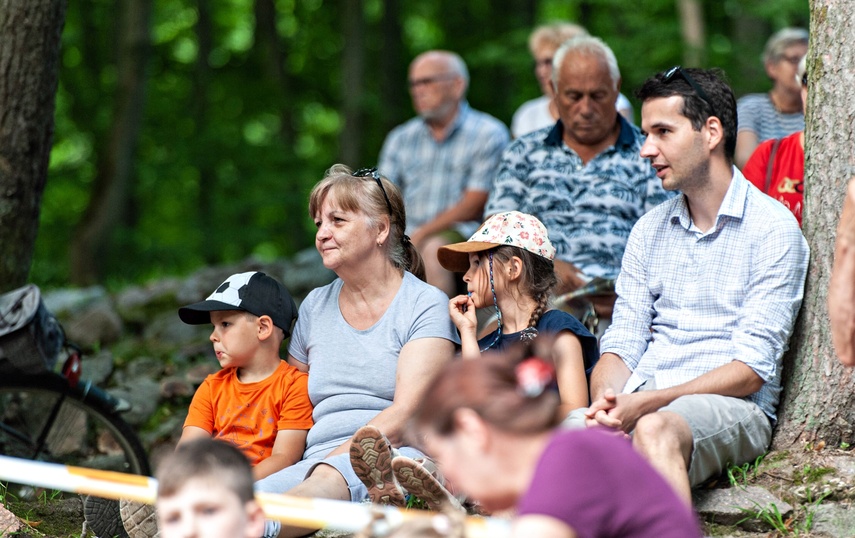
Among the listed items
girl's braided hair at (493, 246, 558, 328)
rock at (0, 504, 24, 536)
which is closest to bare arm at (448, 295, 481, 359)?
girl's braided hair at (493, 246, 558, 328)

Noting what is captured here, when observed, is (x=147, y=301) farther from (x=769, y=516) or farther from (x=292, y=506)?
(x=292, y=506)

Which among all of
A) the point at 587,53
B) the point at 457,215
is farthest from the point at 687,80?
the point at 457,215

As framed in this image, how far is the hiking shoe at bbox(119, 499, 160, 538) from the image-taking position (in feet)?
11.5

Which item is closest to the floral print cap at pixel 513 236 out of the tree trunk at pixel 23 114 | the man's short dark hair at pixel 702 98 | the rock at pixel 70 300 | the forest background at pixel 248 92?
the man's short dark hair at pixel 702 98

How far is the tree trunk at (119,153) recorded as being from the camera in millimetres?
11625

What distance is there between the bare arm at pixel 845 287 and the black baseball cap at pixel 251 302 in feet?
6.99

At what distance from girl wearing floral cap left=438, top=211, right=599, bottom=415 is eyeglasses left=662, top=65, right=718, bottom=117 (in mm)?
749

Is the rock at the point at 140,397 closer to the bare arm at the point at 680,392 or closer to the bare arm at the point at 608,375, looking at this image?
the bare arm at the point at 608,375

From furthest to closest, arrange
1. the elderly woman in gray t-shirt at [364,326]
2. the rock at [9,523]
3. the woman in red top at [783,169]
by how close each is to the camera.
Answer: the woman in red top at [783,169] < the elderly woman in gray t-shirt at [364,326] < the rock at [9,523]

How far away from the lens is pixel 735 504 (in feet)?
11.9

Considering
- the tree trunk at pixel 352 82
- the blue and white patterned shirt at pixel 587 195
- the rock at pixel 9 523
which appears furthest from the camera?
the tree trunk at pixel 352 82

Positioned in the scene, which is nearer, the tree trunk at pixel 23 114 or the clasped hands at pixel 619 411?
the clasped hands at pixel 619 411

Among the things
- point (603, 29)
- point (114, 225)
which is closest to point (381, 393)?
point (114, 225)

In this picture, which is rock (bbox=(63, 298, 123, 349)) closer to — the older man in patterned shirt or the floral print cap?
the older man in patterned shirt
